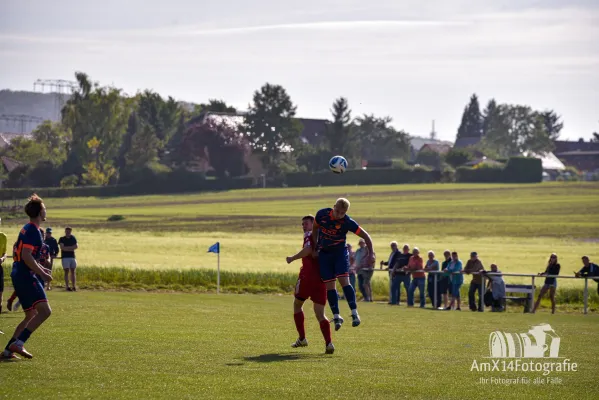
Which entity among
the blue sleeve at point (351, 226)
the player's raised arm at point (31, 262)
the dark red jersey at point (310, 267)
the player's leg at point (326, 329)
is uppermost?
the blue sleeve at point (351, 226)

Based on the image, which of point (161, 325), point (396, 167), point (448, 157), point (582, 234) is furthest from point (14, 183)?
point (161, 325)

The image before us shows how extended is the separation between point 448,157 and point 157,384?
127366 millimetres

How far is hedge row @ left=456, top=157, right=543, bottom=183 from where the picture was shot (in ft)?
391

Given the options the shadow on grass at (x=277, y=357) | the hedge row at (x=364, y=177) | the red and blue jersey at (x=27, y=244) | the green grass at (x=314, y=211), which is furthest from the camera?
the hedge row at (x=364, y=177)

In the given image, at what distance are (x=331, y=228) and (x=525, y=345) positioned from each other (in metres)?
3.95

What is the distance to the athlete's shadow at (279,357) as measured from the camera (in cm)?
1303

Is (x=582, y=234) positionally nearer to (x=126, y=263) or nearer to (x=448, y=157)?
(x=126, y=263)

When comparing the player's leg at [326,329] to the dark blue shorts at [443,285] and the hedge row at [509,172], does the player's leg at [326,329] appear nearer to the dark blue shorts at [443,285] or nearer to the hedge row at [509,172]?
the dark blue shorts at [443,285]

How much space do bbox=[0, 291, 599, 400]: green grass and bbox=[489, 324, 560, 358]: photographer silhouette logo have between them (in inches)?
9.6

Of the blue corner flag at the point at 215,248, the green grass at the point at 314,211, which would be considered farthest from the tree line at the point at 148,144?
the blue corner flag at the point at 215,248

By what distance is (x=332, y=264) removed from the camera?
46.2ft

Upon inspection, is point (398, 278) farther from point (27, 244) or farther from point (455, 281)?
point (27, 244)

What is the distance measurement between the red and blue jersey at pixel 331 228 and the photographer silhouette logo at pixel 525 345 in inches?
113

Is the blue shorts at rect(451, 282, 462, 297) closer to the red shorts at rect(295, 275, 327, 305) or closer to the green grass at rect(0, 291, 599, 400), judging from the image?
the green grass at rect(0, 291, 599, 400)
